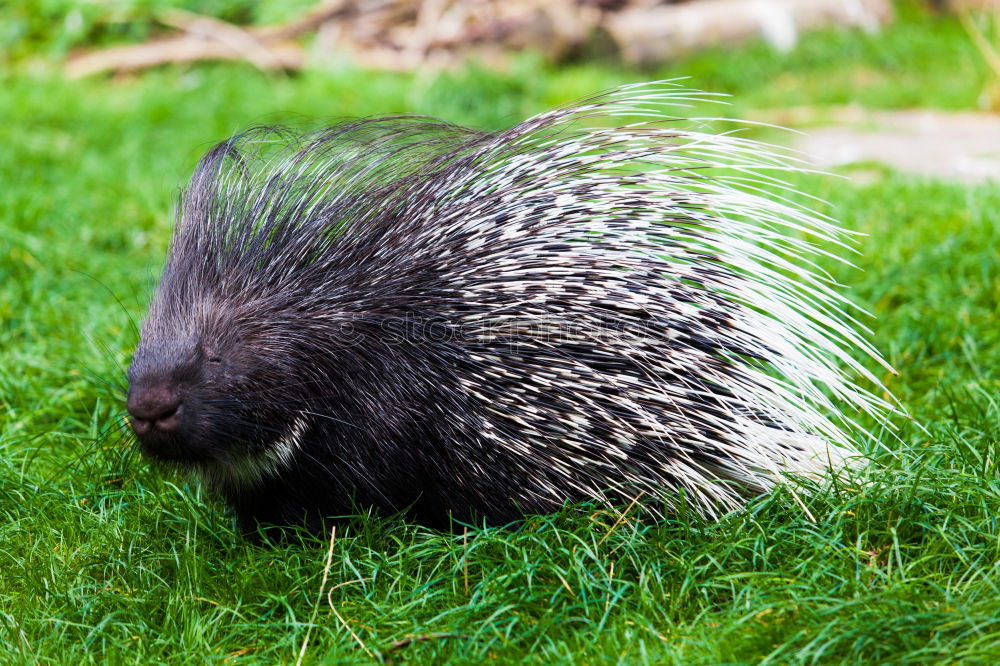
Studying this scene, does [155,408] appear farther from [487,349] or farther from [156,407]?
[487,349]

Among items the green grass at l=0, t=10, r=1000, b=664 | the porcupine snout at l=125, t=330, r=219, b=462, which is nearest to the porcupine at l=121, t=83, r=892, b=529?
the porcupine snout at l=125, t=330, r=219, b=462

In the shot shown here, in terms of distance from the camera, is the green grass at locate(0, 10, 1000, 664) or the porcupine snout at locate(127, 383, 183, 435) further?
the porcupine snout at locate(127, 383, 183, 435)

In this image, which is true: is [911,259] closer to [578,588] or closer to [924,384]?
[924,384]

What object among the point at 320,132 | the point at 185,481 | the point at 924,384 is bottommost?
the point at 924,384

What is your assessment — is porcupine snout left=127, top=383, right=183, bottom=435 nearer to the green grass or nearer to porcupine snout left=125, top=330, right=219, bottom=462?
porcupine snout left=125, top=330, right=219, bottom=462

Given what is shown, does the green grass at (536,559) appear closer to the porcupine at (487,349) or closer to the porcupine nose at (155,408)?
the porcupine at (487,349)

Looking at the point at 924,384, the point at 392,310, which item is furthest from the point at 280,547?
the point at 924,384

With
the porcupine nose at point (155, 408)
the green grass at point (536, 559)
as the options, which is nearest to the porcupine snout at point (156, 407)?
the porcupine nose at point (155, 408)
